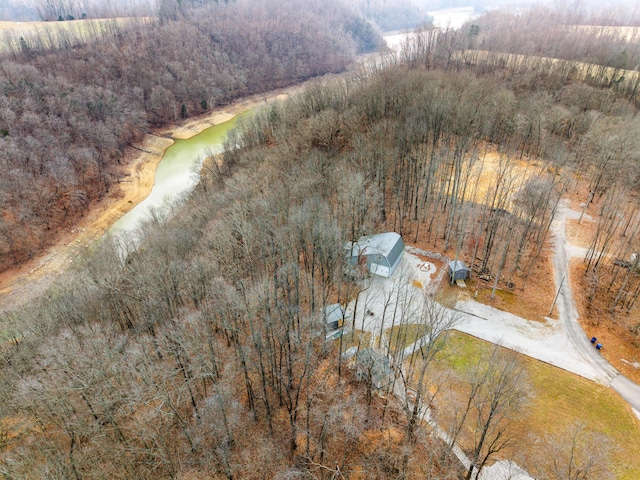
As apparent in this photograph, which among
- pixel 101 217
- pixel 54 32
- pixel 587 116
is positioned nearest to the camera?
pixel 587 116

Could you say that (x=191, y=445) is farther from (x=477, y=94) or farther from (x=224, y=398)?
(x=477, y=94)

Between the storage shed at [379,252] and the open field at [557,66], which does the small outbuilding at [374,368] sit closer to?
the storage shed at [379,252]

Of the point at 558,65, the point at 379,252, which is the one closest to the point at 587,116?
the point at 558,65

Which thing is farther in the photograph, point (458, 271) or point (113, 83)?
point (113, 83)

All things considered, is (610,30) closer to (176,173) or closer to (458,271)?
(458,271)

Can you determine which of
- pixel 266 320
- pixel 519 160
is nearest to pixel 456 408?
pixel 266 320

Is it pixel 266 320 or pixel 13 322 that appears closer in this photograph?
pixel 266 320

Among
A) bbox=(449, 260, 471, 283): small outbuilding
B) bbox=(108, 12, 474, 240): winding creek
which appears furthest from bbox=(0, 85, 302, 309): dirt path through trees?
bbox=(449, 260, 471, 283): small outbuilding
